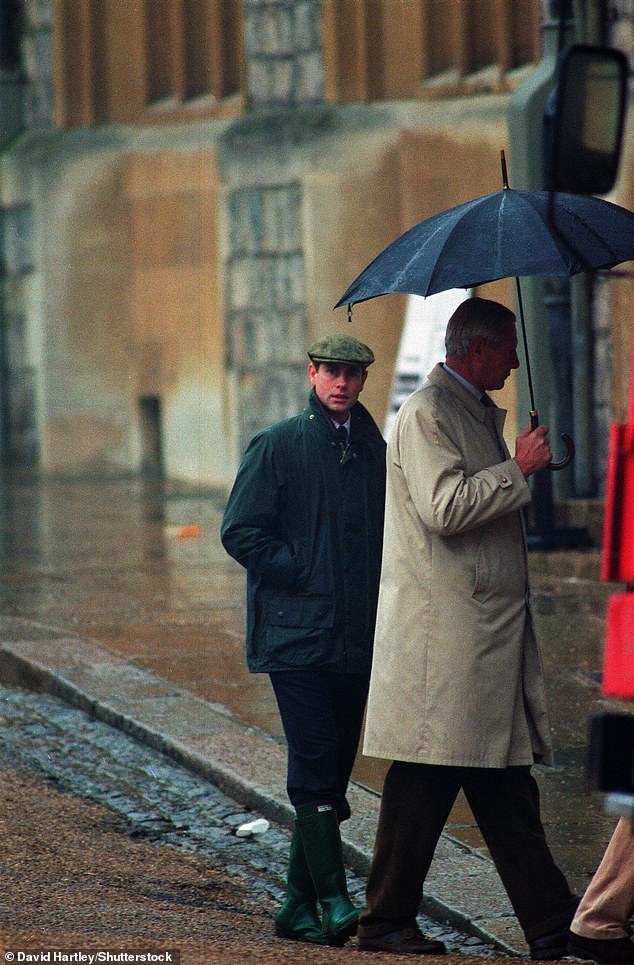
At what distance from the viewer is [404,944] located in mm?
4969

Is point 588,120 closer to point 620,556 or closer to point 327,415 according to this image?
point 620,556

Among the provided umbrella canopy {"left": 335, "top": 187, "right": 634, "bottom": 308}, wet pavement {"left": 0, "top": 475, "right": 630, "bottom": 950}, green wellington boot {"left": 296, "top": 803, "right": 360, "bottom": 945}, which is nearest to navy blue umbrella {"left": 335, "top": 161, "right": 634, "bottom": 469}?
umbrella canopy {"left": 335, "top": 187, "right": 634, "bottom": 308}

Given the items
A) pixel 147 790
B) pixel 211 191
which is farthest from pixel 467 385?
pixel 211 191

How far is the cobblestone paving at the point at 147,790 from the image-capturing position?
613 cm

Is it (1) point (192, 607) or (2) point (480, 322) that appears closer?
(2) point (480, 322)

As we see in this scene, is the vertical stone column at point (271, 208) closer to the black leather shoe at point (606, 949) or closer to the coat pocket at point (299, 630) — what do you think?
the coat pocket at point (299, 630)

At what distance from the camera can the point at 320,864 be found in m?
5.30

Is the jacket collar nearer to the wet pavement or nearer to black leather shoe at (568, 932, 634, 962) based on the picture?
the wet pavement

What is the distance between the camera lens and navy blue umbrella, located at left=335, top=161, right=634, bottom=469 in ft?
16.0

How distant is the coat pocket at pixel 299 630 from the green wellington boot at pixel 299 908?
53 cm

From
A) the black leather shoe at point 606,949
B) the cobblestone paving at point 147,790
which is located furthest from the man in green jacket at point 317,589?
the black leather shoe at point 606,949

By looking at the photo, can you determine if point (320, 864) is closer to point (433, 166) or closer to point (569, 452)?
point (569, 452)

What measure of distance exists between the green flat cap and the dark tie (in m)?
0.21

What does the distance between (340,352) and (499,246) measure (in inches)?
30.2
